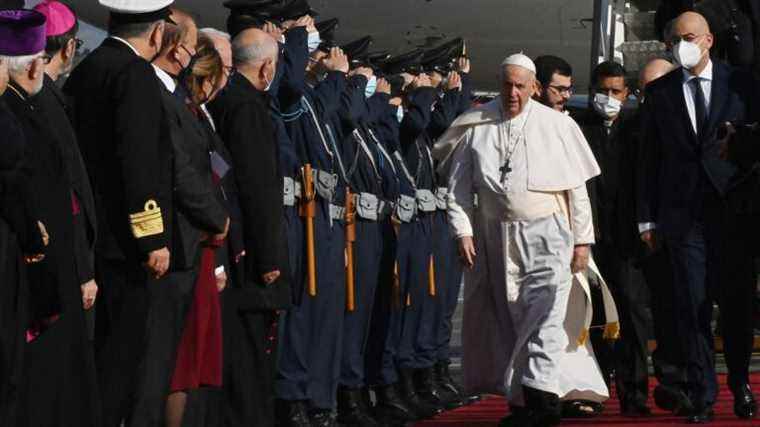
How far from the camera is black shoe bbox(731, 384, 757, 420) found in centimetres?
807

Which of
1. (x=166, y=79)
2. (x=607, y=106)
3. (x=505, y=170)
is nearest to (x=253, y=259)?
(x=166, y=79)

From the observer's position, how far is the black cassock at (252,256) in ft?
23.5

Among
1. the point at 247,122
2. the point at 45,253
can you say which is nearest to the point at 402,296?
the point at 247,122

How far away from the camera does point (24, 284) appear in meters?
5.17

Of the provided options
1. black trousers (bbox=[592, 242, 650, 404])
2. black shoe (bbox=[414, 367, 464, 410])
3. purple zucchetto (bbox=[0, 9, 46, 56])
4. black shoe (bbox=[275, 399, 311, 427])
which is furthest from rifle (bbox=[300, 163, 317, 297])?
purple zucchetto (bbox=[0, 9, 46, 56])

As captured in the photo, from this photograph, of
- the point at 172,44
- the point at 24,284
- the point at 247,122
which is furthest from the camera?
the point at 247,122

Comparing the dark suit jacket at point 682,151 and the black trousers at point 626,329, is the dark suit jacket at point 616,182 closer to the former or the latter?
the black trousers at point 626,329

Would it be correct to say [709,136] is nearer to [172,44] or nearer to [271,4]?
[271,4]

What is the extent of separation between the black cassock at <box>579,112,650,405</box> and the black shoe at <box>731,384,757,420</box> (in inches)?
39.8

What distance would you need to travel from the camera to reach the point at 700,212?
832 cm

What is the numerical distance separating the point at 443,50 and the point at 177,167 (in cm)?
547

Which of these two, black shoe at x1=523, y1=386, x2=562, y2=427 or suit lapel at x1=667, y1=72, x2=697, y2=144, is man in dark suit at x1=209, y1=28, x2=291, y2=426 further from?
suit lapel at x1=667, y1=72, x2=697, y2=144

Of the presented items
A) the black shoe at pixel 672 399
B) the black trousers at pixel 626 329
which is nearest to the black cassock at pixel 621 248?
the black trousers at pixel 626 329

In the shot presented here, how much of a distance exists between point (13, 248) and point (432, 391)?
215 inches
